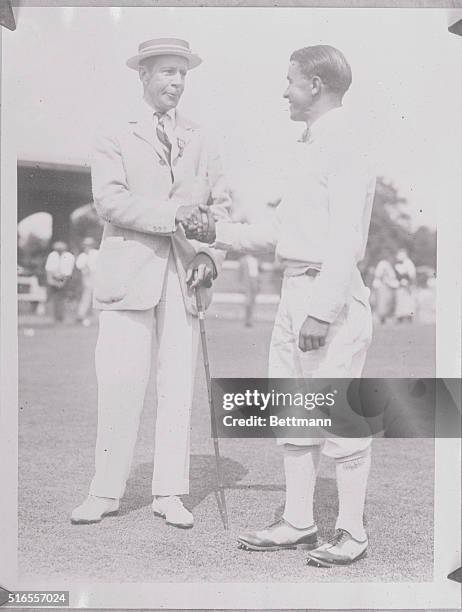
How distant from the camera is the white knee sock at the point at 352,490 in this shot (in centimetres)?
357

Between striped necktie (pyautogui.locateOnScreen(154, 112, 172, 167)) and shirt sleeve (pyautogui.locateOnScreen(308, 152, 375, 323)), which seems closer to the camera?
shirt sleeve (pyautogui.locateOnScreen(308, 152, 375, 323))

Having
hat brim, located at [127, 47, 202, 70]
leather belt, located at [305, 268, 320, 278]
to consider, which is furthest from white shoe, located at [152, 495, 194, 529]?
hat brim, located at [127, 47, 202, 70]

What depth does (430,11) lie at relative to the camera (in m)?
3.57

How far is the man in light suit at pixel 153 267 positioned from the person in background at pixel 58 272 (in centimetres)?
13

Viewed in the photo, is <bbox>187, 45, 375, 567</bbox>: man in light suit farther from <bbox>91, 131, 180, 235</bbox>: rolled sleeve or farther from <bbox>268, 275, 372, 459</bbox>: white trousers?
<bbox>91, 131, 180, 235</bbox>: rolled sleeve

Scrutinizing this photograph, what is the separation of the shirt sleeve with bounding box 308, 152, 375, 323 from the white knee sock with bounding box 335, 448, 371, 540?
612 millimetres

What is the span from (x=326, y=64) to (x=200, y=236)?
2.82 feet

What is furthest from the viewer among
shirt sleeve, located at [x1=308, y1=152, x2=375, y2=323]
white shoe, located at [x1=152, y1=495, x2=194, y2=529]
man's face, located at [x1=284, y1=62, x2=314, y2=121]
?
white shoe, located at [x1=152, y1=495, x2=194, y2=529]

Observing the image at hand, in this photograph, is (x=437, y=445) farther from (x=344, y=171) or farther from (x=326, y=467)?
(x=344, y=171)

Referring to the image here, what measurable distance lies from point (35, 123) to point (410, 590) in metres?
2.48

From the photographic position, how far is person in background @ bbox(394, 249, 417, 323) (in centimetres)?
357

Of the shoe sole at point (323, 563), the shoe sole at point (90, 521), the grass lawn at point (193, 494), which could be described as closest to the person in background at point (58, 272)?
the grass lawn at point (193, 494)

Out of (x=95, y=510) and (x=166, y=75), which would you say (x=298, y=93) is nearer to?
(x=166, y=75)

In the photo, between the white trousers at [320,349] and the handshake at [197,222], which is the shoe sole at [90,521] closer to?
the white trousers at [320,349]
